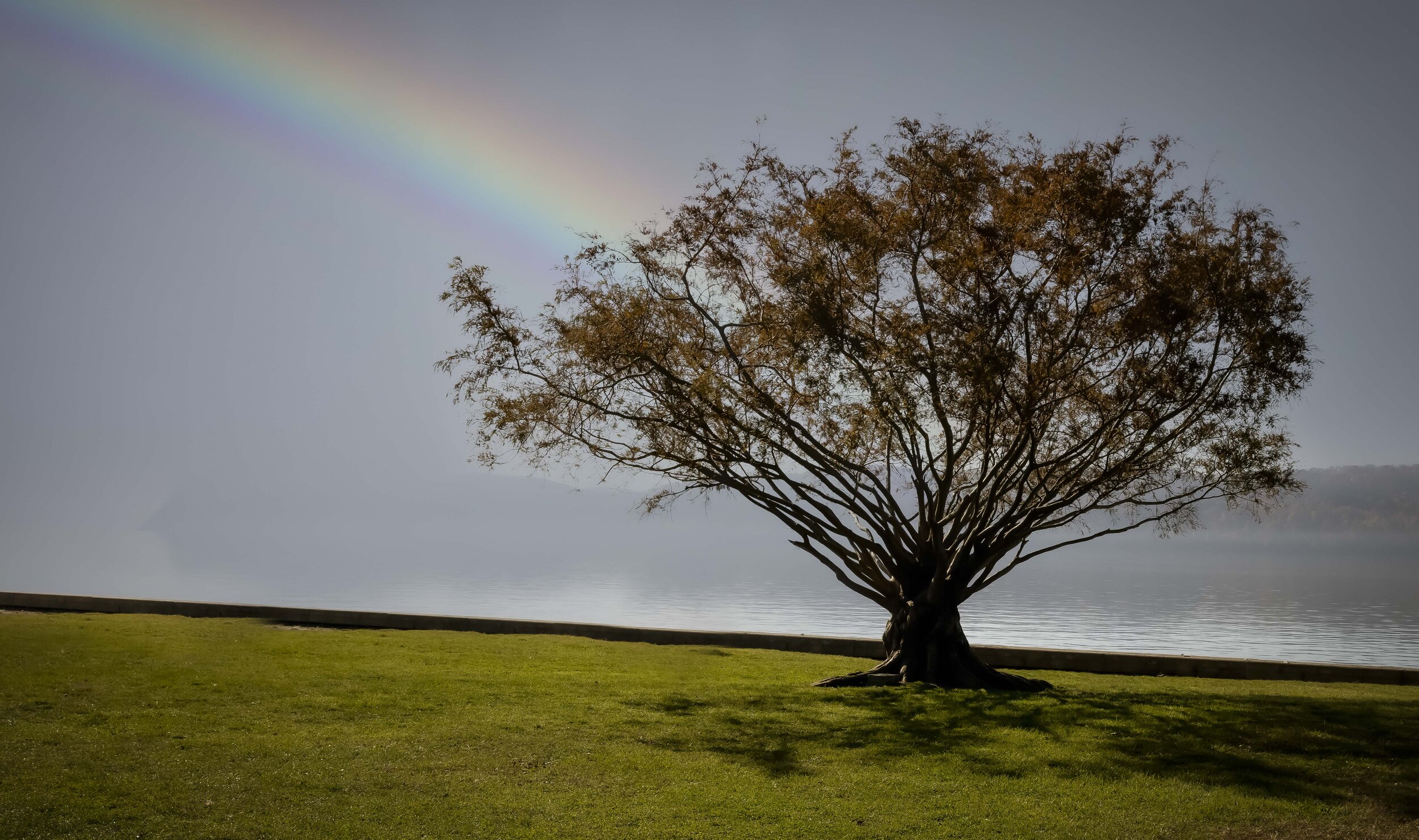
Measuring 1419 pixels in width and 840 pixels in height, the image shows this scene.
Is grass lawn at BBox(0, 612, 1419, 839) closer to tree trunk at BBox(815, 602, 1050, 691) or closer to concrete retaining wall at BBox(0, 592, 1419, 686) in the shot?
tree trunk at BBox(815, 602, 1050, 691)

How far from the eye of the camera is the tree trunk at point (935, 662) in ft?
54.7

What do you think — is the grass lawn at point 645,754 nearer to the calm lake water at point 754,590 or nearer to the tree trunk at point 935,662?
the tree trunk at point 935,662

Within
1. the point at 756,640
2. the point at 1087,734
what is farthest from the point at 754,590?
the point at 1087,734

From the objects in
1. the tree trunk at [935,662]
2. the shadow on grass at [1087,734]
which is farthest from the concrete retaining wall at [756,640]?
the shadow on grass at [1087,734]

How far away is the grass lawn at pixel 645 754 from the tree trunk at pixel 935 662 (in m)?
0.89

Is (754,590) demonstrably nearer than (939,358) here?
No

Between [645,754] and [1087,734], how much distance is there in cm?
513

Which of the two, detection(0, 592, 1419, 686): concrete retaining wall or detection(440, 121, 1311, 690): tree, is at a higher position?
detection(440, 121, 1311, 690): tree

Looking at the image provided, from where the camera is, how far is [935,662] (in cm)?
1688

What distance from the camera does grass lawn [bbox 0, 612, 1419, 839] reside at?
8.10 m

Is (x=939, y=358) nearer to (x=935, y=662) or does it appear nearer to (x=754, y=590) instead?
(x=935, y=662)

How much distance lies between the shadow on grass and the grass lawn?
0.05 metres

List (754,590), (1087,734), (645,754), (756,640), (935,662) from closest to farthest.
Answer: (645,754) < (1087,734) < (935,662) < (756,640) < (754,590)

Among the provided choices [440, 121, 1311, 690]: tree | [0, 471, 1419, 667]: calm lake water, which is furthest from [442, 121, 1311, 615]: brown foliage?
[0, 471, 1419, 667]: calm lake water
